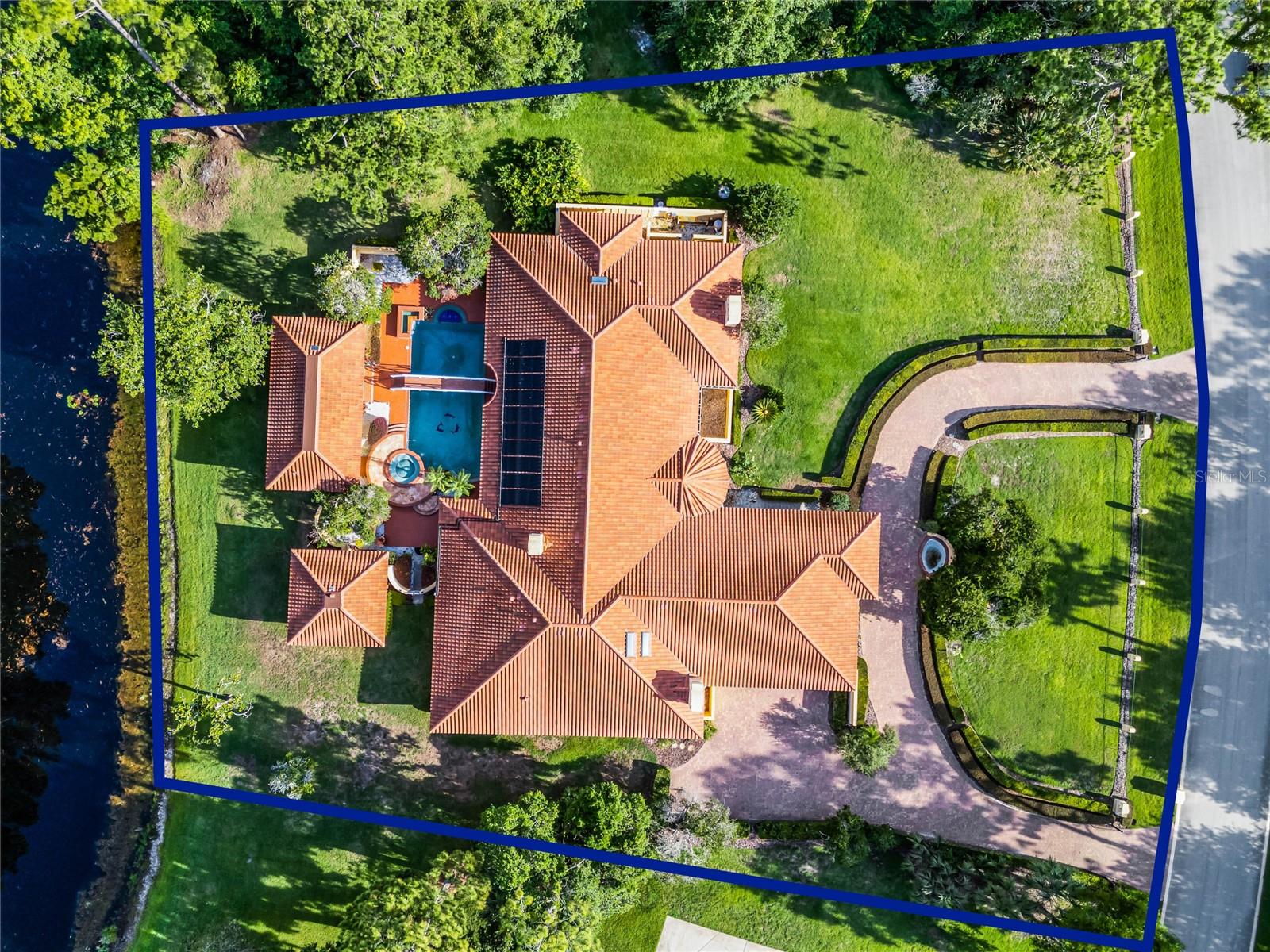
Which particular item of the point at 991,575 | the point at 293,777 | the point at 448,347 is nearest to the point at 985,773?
the point at 991,575

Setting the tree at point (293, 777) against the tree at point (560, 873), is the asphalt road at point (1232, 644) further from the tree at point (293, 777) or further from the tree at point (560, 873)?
the tree at point (293, 777)

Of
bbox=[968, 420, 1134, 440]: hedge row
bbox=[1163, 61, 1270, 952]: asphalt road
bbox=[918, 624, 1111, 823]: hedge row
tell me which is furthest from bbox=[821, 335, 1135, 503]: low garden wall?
bbox=[918, 624, 1111, 823]: hedge row

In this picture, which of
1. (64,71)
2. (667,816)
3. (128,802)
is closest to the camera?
(64,71)

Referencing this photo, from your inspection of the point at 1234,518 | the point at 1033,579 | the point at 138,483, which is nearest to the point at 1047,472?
the point at 1033,579

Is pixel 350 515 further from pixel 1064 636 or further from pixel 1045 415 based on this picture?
pixel 1064 636

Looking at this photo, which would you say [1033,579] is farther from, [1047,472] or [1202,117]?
[1202,117]

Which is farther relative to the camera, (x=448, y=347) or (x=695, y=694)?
(x=448, y=347)
